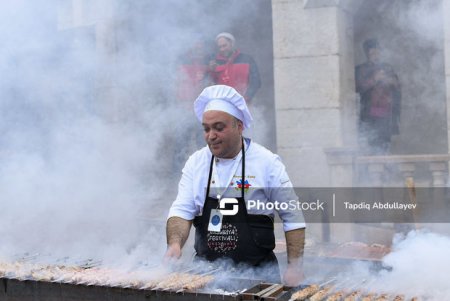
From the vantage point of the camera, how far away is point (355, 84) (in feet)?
31.4

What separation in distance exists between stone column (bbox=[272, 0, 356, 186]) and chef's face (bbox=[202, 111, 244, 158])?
Result: 4.77 meters

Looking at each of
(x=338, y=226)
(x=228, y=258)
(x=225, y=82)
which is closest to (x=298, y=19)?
(x=225, y=82)

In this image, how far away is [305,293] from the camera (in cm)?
339

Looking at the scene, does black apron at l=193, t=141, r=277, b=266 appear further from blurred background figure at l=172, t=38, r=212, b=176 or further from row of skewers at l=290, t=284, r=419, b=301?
blurred background figure at l=172, t=38, r=212, b=176

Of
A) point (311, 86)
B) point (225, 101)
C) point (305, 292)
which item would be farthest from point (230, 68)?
point (305, 292)

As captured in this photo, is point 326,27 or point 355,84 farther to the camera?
point 355,84

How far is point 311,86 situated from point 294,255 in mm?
5170

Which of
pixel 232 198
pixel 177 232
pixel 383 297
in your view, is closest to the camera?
pixel 383 297

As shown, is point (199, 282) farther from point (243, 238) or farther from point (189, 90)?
point (189, 90)

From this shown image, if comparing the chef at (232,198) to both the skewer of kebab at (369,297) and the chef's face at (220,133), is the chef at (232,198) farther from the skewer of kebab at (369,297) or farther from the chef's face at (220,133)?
the skewer of kebab at (369,297)

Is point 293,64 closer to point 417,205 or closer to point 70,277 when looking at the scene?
point 417,205

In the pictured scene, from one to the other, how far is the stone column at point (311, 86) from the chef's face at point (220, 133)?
477 cm

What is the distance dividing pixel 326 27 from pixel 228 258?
5275mm

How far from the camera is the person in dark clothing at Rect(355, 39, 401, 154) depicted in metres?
9.33
